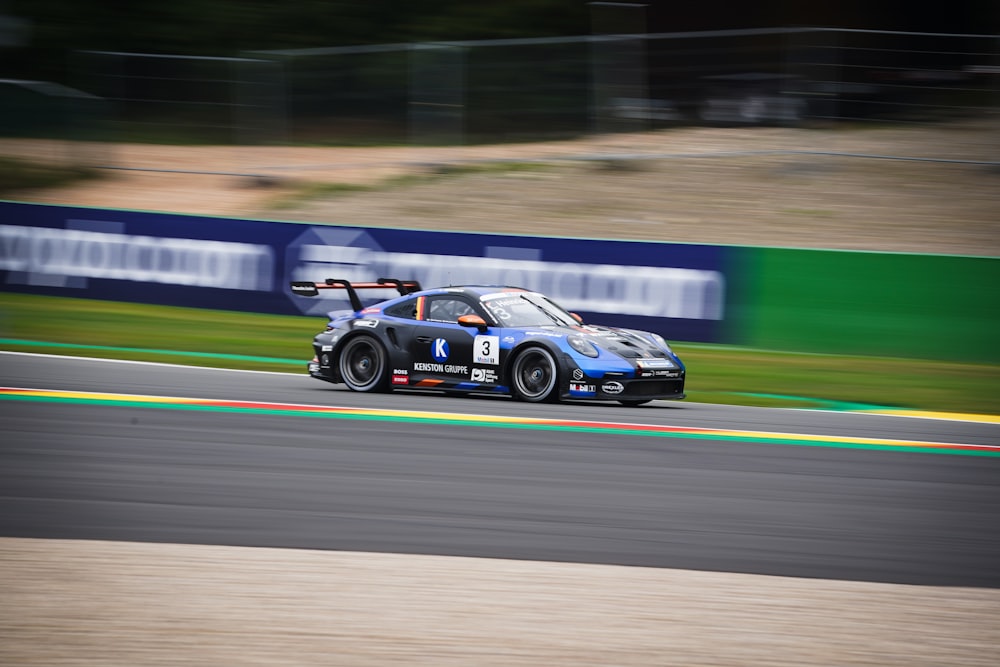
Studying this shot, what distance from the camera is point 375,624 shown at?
4.72 meters

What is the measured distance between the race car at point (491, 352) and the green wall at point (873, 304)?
13.0 ft

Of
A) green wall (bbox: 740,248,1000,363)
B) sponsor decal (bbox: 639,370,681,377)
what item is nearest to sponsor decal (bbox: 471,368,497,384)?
sponsor decal (bbox: 639,370,681,377)

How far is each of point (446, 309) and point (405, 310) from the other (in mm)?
450

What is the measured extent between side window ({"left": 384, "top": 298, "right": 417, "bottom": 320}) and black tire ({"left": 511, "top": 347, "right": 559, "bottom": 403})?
4.12ft

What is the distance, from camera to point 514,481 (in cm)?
760

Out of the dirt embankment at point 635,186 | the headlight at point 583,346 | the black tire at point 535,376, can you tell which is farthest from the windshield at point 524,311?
the dirt embankment at point 635,186

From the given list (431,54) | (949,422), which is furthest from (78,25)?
(949,422)

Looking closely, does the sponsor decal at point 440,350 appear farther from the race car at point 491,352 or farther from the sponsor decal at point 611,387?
the sponsor decal at point 611,387

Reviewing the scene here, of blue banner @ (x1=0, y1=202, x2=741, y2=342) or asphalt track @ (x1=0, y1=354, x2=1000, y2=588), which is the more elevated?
blue banner @ (x1=0, y1=202, x2=741, y2=342)

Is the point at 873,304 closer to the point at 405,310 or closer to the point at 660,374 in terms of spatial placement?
the point at 660,374

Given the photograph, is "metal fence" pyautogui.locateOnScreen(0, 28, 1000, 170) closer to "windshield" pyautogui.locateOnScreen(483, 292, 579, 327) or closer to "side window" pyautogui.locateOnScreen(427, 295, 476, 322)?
"windshield" pyautogui.locateOnScreen(483, 292, 579, 327)

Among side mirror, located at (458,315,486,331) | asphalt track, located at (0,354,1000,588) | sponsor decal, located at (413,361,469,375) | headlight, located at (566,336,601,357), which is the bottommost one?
asphalt track, located at (0,354,1000,588)

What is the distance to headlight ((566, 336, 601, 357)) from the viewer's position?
1091cm

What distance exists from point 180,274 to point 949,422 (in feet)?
36.0
